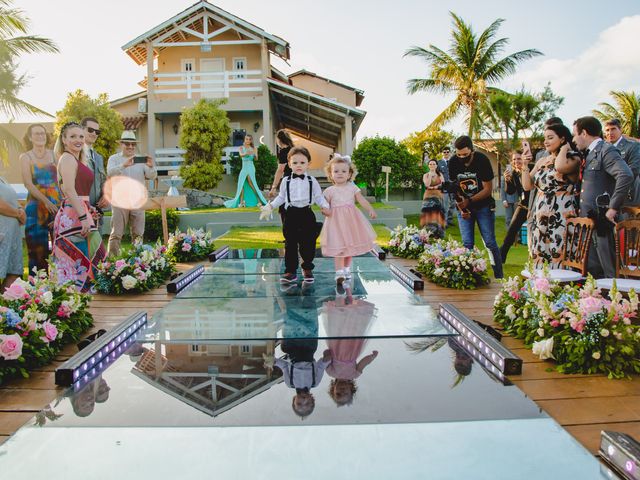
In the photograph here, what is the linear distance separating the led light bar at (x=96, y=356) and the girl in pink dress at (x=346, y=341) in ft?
4.87

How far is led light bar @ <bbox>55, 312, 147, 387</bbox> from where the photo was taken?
3.05 meters

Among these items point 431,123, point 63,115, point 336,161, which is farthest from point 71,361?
point 431,123

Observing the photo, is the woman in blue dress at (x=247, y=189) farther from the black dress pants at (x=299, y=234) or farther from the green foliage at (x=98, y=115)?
the black dress pants at (x=299, y=234)

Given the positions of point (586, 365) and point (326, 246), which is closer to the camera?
point (586, 365)

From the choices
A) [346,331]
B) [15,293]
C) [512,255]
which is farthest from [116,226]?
[512,255]

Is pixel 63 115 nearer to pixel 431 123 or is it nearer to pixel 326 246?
pixel 326 246

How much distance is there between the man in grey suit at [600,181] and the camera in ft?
14.8

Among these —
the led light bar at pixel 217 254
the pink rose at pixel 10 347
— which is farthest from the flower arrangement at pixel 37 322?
the led light bar at pixel 217 254

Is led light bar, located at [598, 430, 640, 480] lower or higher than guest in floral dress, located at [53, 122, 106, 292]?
lower

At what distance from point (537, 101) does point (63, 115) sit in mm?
27142

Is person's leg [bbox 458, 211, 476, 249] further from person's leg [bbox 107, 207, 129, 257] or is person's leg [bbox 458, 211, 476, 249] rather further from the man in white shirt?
person's leg [bbox 107, 207, 129, 257]

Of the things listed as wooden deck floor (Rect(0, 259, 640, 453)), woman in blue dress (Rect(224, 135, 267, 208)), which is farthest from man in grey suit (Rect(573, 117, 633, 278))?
woman in blue dress (Rect(224, 135, 267, 208))

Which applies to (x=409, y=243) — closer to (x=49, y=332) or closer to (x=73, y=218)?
(x=73, y=218)

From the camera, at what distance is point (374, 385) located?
295cm
